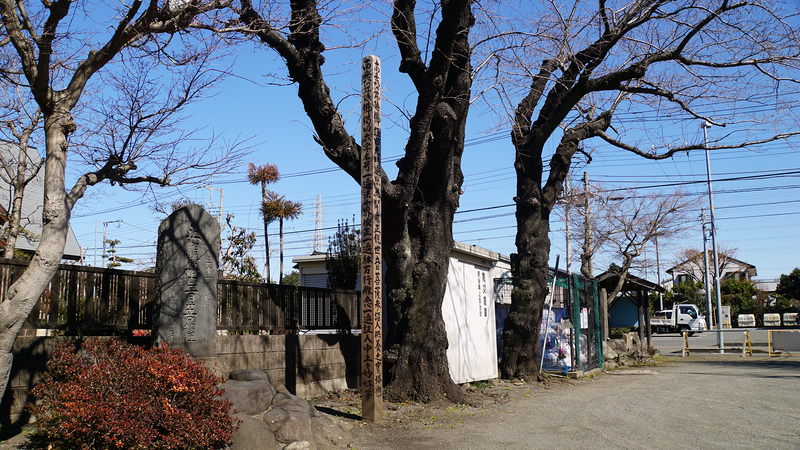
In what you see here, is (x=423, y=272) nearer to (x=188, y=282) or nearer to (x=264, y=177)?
(x=188, y=282)

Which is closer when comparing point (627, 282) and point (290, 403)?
point (290, 403)

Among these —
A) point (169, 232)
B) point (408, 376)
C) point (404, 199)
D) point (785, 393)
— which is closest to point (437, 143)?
point (404, 199)

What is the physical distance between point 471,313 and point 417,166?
188 inches

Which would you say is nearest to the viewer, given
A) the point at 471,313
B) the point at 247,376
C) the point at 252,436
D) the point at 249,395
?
the point at 252,436

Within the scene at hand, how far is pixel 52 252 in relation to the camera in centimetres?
543

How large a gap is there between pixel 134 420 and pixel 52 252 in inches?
71.2

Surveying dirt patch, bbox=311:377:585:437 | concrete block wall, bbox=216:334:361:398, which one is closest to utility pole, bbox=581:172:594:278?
dirt patch, bbox=311:377:585:437

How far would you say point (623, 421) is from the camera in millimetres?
8680

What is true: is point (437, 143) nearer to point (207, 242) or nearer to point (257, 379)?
point (207, 242)

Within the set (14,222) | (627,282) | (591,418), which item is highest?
(14,222)

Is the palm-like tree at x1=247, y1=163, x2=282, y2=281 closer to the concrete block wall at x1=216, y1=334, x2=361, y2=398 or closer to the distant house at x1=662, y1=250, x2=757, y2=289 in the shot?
the concrete block wall at x1=216, y1=334, x2=361, y2=398

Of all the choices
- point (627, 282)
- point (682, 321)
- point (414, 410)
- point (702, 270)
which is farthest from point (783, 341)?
point (702, 270)

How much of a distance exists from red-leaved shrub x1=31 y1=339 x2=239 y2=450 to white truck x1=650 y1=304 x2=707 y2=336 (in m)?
46.6

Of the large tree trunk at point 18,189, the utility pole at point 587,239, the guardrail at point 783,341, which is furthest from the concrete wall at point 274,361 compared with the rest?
the guardrail at point 783,341
